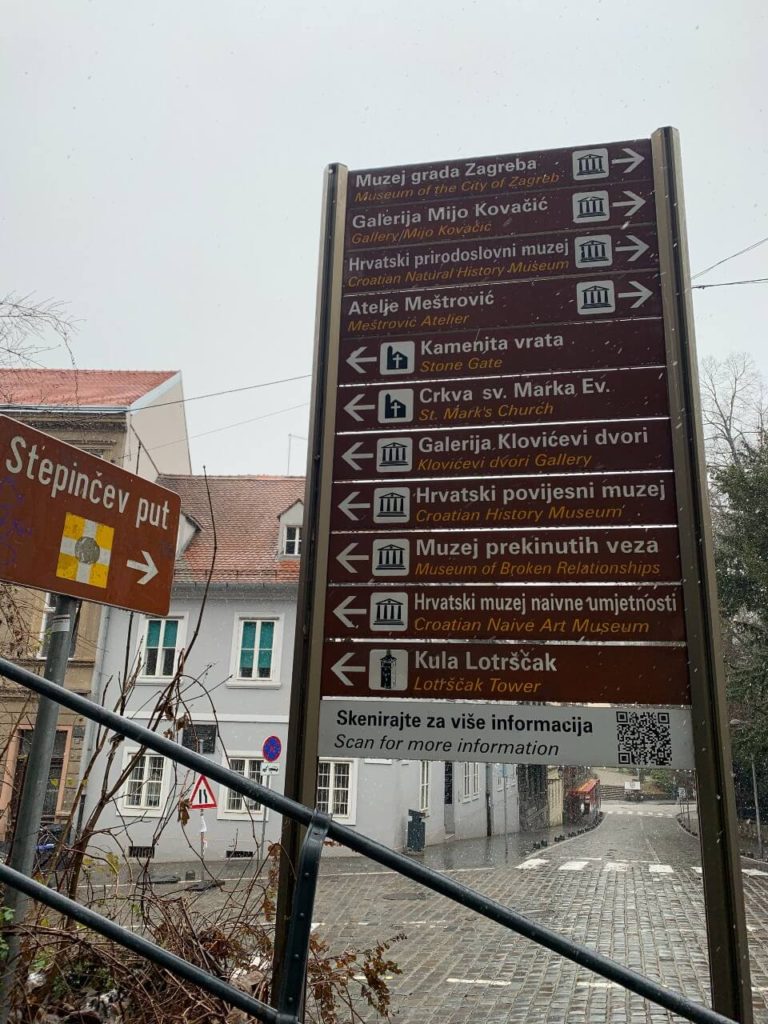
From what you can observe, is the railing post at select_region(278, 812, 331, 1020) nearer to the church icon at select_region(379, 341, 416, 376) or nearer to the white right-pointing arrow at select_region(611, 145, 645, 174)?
the church icon at select_region(379, 341, 416, 376)

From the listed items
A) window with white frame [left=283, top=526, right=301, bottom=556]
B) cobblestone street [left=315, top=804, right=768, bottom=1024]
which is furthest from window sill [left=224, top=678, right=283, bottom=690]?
cobblestone street [left=315, top=804, right=768, bottom=1024]

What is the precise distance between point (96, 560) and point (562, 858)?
15.5 m

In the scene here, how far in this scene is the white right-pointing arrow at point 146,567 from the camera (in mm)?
2826

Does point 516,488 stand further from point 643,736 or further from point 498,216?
point 498,216

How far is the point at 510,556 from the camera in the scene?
9.46 ft

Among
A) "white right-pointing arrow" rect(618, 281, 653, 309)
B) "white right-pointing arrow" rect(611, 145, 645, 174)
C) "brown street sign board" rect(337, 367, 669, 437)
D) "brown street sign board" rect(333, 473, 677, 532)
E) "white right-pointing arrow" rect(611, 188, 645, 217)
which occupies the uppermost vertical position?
"white right-pointing arrow" rect(611, 145, 645, 174)

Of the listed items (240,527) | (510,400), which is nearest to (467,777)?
(510,400)

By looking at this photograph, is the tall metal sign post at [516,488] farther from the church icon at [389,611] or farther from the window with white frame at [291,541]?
the window with white frame at [291,541]

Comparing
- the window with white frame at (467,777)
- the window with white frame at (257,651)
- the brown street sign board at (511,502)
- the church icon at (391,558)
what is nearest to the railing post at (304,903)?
the church icon at (391,558)

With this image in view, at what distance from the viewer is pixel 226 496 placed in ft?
76.0

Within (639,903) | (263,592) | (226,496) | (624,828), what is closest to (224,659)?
(263,592)

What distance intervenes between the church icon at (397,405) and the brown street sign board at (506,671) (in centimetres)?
89

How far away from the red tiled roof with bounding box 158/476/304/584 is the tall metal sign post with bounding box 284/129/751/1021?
16.5m

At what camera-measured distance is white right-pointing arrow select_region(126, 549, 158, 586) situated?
2.83 m
